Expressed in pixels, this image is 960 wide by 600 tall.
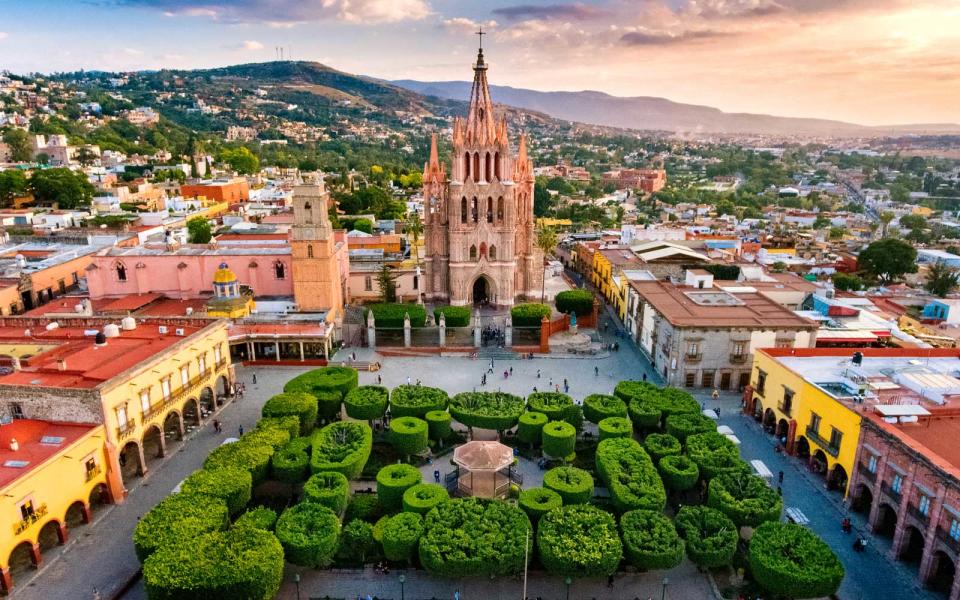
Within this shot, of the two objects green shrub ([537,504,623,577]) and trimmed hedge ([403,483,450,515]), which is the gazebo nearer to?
trimmed hedge ([403,483,450,515])

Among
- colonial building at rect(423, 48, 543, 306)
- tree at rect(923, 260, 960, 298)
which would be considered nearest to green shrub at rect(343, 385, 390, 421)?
colonial building at rect(423, 48, 543, 306)

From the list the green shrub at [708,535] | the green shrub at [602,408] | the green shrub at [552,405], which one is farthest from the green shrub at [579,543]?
the green shrub at [602,408]

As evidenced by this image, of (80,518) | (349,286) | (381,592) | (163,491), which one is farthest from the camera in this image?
(349,286)

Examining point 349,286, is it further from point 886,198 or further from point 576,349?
point 886,198

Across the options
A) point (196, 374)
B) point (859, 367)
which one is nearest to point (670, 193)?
point (859, 367)

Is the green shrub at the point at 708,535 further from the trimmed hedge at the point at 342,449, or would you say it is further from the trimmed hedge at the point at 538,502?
the trimmed hedge at the point at 342,449
